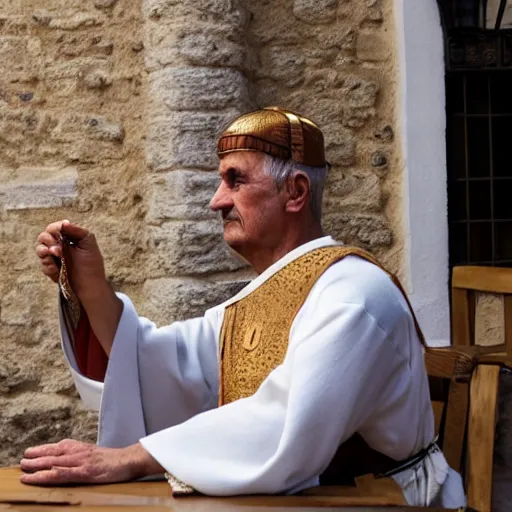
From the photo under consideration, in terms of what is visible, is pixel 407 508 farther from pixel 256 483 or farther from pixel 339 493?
pixel 256 483

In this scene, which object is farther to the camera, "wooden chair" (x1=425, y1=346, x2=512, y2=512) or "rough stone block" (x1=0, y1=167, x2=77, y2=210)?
"rough stone block" (x1=0, y1=167, x2=77, y2=210)

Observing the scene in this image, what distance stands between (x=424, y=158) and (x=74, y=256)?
6.93 feet

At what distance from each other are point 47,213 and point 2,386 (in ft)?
2.39

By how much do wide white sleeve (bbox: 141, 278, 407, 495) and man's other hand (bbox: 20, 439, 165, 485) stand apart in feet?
0.13

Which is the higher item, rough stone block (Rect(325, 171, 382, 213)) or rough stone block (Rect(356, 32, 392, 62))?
rough stone block (Rect(356, 32, 392, 62))

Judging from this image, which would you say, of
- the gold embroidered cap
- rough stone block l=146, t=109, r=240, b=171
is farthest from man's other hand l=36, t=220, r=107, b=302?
rough stone block l=146, t=109, r=240, b=171

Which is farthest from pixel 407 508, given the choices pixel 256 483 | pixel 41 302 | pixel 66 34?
pixel 66 34

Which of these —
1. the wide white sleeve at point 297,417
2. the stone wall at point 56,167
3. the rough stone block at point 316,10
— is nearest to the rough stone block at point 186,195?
the stone wall at point 56,167

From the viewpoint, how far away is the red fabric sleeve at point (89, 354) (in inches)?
115

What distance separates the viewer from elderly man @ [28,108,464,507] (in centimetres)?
233

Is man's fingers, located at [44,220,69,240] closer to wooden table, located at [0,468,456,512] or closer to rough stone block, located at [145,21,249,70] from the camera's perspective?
wooden table, located at [0,468,456,512]

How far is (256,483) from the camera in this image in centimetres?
229

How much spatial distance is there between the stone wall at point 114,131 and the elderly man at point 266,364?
154cm

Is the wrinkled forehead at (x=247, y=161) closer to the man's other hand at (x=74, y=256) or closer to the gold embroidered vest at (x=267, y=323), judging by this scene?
the gold embroidered vest at (x=267, y=323)
